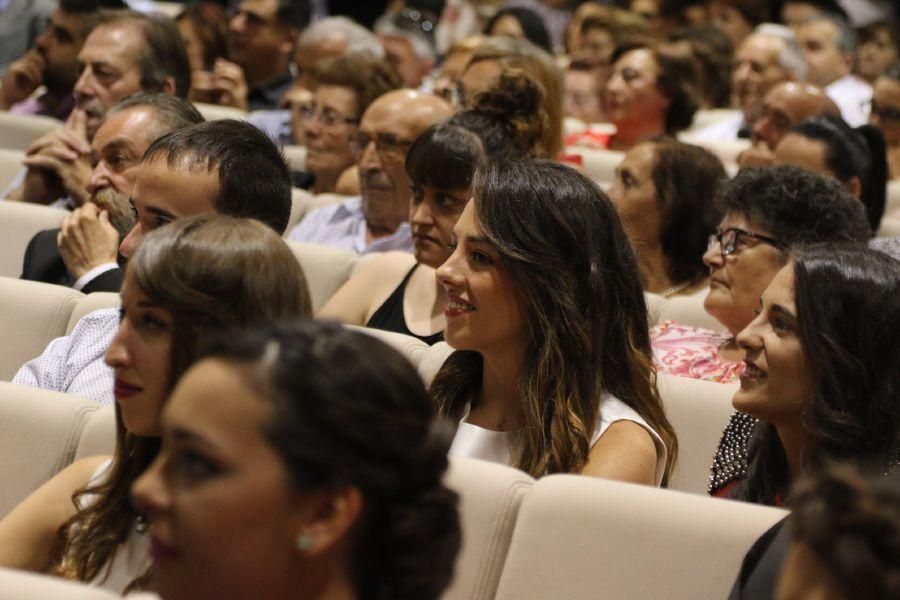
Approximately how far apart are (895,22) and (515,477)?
5.80 m

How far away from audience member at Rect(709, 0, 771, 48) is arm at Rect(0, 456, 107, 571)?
6368 millimetres

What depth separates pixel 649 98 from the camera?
17.6ft

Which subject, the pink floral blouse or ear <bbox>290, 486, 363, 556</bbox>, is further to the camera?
the pink floral blouse

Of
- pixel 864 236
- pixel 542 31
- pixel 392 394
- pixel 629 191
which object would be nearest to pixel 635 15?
pixel 542 31

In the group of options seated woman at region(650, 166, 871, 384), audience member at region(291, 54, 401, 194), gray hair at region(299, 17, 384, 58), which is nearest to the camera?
seated woman at region(650, 166, 871, 384)

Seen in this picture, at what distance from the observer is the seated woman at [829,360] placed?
202cm

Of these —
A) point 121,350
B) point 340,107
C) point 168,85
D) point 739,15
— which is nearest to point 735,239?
point 121,350

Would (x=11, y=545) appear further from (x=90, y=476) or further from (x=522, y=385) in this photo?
(x=522, y=385)

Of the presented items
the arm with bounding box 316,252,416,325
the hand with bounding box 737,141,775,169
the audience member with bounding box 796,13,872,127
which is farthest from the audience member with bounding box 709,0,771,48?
the arm with bounding box 316,252,416,325

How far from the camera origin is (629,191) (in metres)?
3.68

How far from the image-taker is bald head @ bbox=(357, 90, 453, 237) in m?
3.94

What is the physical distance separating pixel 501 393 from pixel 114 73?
2095 mm

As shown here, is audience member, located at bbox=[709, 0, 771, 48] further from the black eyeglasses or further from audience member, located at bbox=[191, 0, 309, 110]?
the black eyeglasses

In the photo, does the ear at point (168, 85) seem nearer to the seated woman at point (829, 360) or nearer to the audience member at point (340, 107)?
the audience member at point (340, 107)
